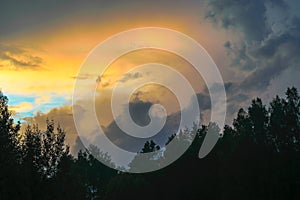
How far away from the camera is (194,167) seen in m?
87.6

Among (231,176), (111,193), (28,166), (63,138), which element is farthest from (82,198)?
(111,193)

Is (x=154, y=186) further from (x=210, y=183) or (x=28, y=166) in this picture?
(x=28, y=166)

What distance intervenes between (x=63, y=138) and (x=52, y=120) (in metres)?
2.80

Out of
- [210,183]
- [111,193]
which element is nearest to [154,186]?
[111,193]

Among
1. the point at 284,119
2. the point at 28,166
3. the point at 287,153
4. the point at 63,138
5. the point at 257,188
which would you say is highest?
the point at 284,119

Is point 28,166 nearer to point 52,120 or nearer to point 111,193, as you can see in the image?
point 52,120

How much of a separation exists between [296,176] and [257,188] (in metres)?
6.28

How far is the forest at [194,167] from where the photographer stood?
43719 millimetres

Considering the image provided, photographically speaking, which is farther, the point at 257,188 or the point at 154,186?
the point at 154,186

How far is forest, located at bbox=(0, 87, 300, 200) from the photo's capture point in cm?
4372

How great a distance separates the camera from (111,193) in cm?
9644

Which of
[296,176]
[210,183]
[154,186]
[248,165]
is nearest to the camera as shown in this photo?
[296,176]

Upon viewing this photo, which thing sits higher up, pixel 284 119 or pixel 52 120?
pixel 284 119

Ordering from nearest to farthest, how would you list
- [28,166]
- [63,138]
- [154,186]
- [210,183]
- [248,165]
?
[28,166] < [63,138] < [248,165] < [210,183] < [154,186]
